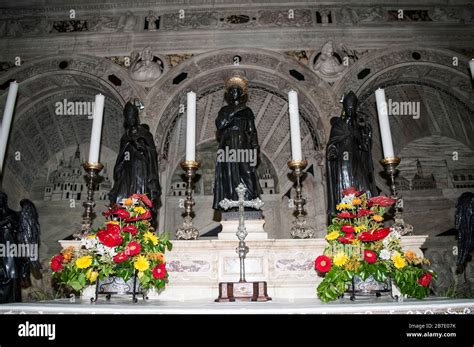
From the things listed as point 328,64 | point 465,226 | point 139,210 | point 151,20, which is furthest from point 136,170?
point 151,20

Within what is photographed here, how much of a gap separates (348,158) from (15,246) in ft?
13.8

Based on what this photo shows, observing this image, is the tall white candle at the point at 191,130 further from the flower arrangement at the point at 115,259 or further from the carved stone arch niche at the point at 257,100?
the carved stone arch niche at the point at 257,100

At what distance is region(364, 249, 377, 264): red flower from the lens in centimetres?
270

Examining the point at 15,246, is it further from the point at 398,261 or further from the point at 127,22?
the point at 127,22

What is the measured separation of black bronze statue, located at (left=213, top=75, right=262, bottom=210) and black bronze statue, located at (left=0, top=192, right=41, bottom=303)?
7.45ft

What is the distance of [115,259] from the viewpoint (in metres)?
2.86

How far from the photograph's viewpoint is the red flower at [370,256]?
270cm

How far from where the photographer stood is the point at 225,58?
329 inches

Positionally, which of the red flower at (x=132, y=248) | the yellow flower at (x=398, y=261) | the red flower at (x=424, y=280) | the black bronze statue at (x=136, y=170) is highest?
the black bronze statue at (x=136, y=170)

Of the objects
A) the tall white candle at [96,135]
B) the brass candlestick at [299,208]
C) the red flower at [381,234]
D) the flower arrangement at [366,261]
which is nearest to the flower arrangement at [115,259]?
the tall white candle at [96,135]

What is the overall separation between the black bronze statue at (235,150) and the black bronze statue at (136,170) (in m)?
0.80

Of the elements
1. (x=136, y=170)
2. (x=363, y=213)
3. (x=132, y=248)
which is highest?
(x=136, y=170)

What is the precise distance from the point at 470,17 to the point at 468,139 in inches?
118
